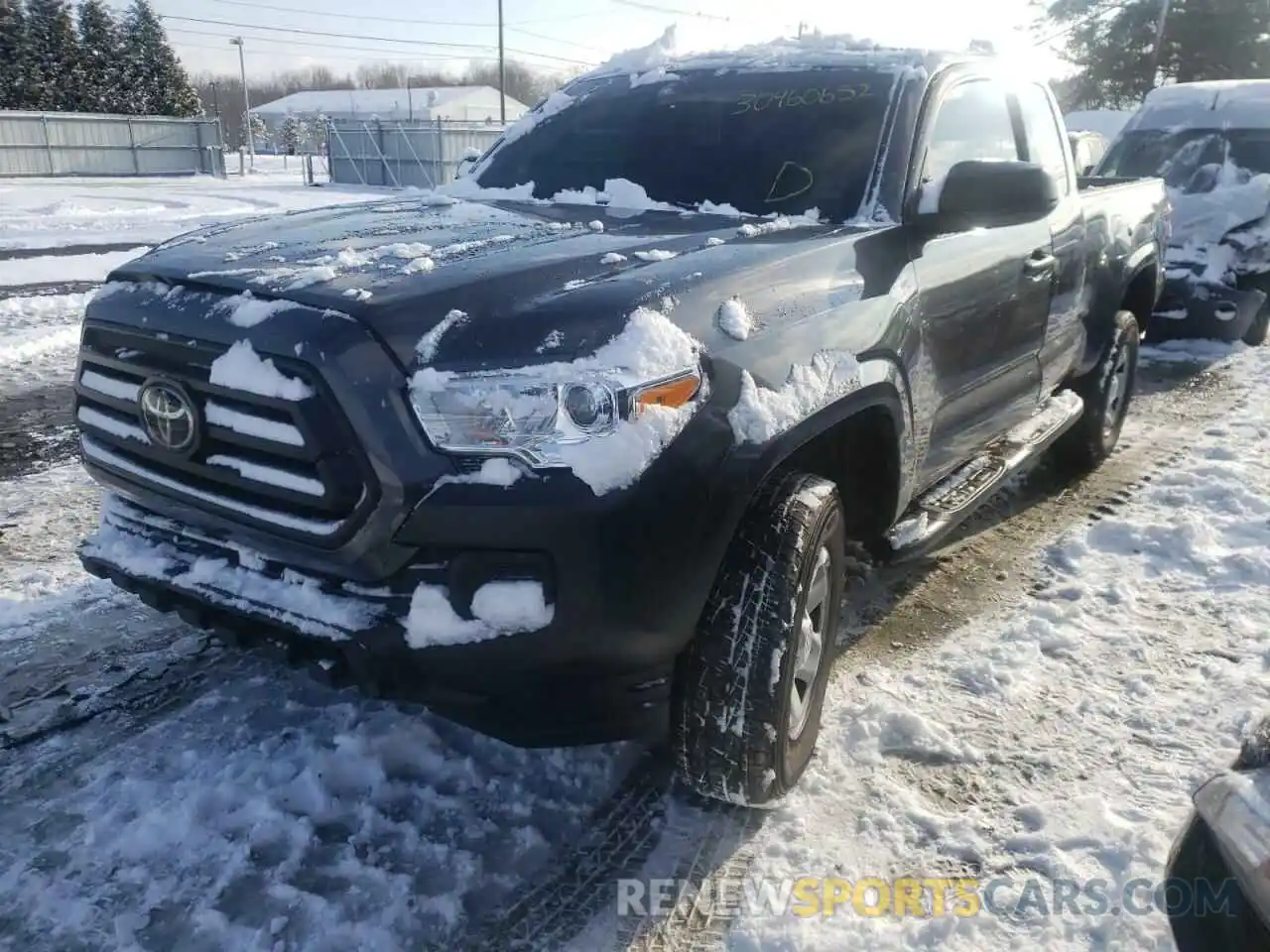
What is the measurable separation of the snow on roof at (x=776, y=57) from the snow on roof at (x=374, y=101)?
209 ft

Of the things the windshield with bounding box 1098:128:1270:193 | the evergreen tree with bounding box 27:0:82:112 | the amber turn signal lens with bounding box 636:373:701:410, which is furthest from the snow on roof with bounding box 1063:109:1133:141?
the evergreen tree with bounding box 27:0:82:112

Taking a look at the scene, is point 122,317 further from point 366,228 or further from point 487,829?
point 487,829

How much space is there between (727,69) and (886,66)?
1.94 feet

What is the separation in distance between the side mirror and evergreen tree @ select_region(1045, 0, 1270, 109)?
33.7 meters

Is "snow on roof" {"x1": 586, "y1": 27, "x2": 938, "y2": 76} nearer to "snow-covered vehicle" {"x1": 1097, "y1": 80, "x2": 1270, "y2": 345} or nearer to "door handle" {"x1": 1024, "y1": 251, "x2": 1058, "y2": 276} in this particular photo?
"door handle" {"x1": 1024, "y1": 251, "x2": 1058, "y2": 276}

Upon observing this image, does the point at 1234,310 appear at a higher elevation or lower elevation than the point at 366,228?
lower

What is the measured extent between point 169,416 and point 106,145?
113ft

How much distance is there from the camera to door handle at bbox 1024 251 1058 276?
383 centimetres

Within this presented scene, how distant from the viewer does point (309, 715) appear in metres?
2.91

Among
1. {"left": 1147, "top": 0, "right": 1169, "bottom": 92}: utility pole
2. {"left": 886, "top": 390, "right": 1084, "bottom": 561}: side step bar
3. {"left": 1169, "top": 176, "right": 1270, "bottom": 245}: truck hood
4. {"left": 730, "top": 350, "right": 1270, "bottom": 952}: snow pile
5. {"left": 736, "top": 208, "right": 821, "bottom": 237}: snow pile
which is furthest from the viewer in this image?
{"left": 1147, "top": 0, "right": 1169, "bottom": 92}: utility pole

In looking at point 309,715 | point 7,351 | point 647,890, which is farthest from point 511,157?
point 7,351

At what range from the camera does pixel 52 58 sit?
4762cm

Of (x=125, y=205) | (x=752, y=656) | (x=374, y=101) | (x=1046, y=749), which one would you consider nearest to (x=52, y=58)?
(x=374, y=101)

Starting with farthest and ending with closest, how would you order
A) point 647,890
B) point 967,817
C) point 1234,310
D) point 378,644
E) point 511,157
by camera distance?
1. point 1234,310
2. point 511,157
3. point 967,817
4. point 647,890
5. point 378,644
